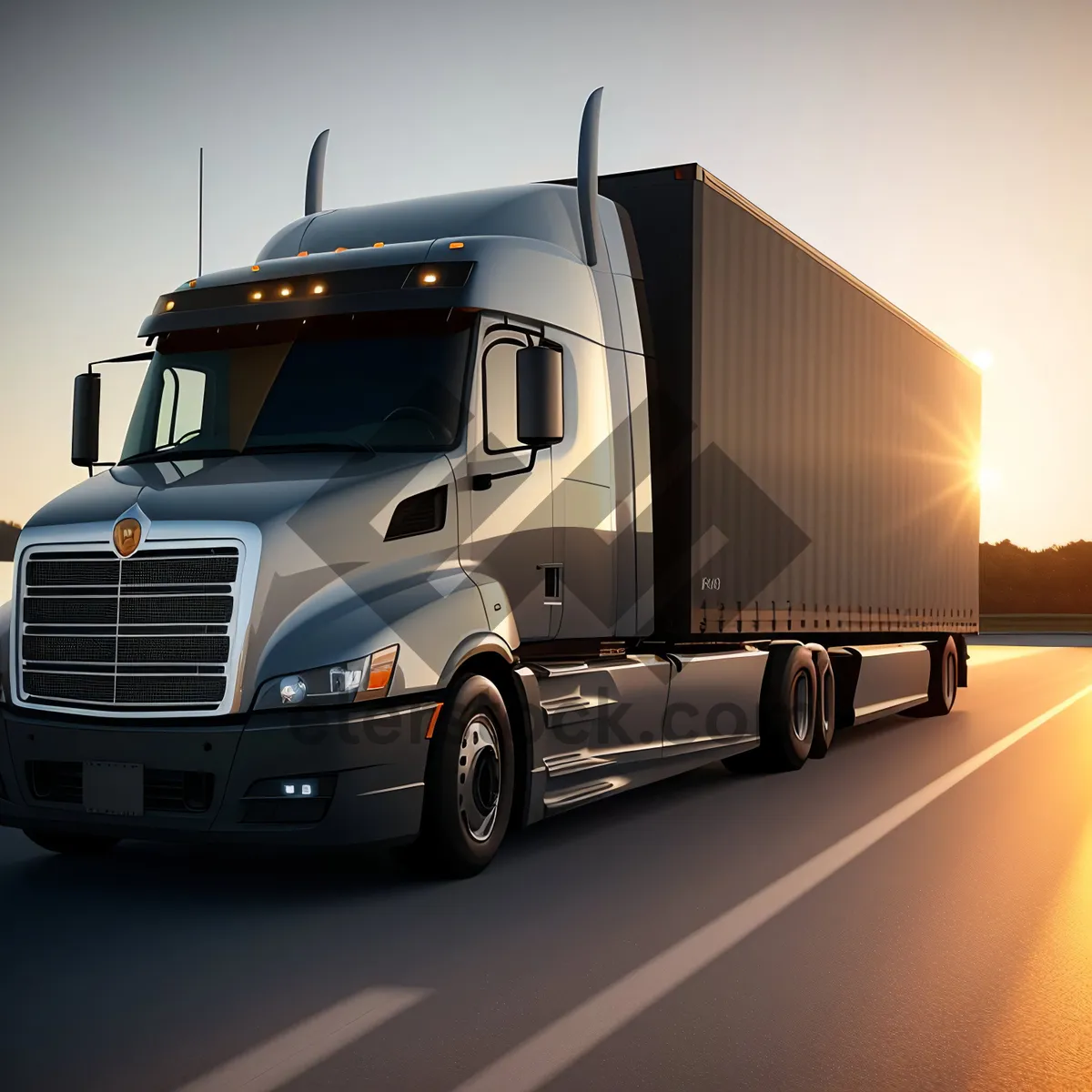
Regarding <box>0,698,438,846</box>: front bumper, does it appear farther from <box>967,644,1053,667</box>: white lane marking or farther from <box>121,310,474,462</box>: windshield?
<box>967,644,1053,667</box>: white lane marking

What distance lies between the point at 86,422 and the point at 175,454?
100cm

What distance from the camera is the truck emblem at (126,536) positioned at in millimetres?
6883

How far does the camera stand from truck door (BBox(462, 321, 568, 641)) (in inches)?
301

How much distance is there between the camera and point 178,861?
7.86 metres

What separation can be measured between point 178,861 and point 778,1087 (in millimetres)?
4472

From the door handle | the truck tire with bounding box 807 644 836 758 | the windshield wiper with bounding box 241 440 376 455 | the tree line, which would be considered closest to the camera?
the windshield wiper with bounding box 241 440 376 455

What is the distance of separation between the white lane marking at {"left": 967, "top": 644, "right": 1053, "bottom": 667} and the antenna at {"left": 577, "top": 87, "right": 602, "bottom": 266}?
85.4 ft

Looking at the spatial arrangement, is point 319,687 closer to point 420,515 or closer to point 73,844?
point 420,515

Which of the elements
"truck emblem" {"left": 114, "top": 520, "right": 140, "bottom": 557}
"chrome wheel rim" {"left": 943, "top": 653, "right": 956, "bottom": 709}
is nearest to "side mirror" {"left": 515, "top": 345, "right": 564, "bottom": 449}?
"truck emblem" {"left": 114, "top": 520, "right": 140, "bottom": 557}

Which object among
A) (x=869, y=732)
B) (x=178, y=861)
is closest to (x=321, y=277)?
(x=178, y=861)

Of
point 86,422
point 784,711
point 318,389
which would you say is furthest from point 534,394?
point 784,711

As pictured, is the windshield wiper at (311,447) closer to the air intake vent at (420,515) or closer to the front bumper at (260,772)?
the air intake vent at (420,515)

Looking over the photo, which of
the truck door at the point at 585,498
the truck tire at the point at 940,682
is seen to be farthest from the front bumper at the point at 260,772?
the truck tire at the point at 940,682

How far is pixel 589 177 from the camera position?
948 centimetres
